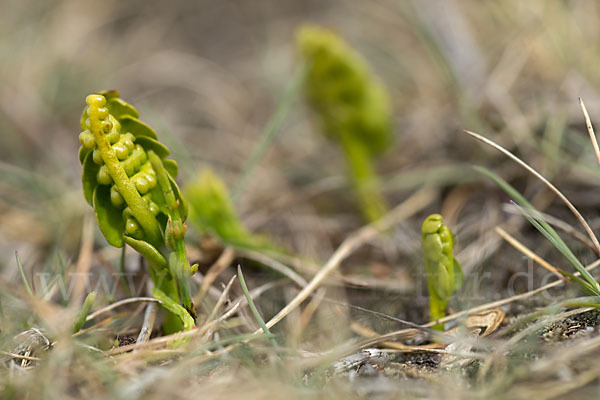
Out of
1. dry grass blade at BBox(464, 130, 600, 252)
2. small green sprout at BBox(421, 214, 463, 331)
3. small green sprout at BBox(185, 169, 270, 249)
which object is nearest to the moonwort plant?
small green sprout at BBox(185, 169, 270, 249)

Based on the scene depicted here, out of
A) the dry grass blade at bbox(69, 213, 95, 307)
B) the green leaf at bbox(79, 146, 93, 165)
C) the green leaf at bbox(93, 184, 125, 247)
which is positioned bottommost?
the dry grass blade at bbox(69, 213, 95, 307)

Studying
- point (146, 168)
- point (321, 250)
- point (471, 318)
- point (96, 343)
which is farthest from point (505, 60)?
point (96, 343)

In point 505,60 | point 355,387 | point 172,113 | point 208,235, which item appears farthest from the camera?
point 172,113

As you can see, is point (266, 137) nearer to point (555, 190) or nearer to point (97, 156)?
point (97, 156)

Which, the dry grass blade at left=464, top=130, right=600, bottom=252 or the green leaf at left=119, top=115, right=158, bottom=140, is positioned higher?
the green leaf at left=119, top=115, right=158, bottom=140

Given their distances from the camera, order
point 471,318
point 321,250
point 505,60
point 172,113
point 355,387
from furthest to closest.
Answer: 1. point 172,113
2. point 505,60
3. point 321,250
4. point 471,318
5. point 355,387

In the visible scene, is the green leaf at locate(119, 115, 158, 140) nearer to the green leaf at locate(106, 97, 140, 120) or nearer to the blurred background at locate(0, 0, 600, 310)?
the green leaf at locate(106, 97, 140, 120)

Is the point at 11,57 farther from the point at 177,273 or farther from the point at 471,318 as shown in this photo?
the point at 471,318
